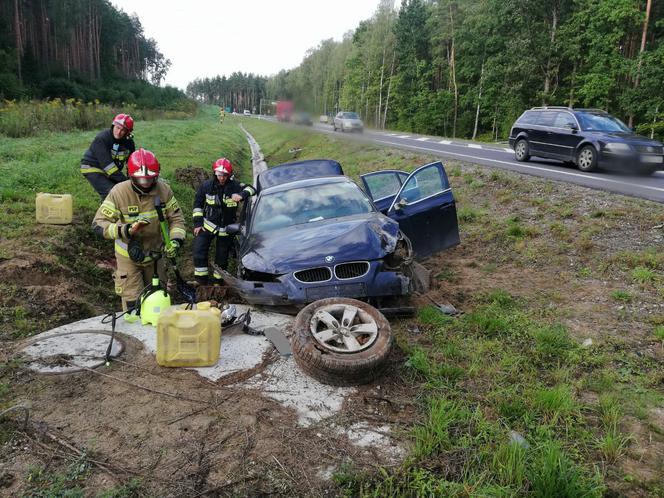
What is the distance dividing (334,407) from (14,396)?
2.22m

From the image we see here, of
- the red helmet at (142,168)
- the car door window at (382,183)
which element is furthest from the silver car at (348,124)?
the red helmet at (142,168)

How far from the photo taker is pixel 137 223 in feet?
14.8

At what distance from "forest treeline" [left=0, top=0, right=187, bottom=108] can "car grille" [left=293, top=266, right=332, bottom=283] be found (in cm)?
2929

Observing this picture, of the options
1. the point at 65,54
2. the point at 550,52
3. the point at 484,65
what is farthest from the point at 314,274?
the point at 65,54

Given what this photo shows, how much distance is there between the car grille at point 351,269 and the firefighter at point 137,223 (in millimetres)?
1697

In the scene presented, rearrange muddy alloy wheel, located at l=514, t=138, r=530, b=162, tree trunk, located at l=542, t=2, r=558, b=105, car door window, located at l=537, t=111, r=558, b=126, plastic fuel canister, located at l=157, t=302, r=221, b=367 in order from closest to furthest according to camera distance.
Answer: plastic fuel canister, located at l=157, t=302, r=221, b=367, car door window, located at l=537, t=111, r=558, b=126, muddy alloy wheel, located at l=514, t=138, r=530, b=162, tree trunk, located at l=542, t=2, r=558, b=105

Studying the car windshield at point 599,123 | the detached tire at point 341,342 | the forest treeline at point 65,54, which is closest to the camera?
the detached tire at point 341,342

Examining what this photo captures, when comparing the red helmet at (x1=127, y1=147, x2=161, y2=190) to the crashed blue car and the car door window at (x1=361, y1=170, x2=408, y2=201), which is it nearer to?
the crashed blue car

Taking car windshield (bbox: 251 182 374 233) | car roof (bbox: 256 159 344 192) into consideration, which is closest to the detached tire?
car windshield (bbox: 251 182 374 233)

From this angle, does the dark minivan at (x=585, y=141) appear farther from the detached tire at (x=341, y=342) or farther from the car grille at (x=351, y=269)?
the detached tire at (x=341, y=342)

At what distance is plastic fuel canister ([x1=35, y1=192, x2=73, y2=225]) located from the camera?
6.89 meters

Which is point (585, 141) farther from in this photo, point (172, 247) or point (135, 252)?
point (135, 252)

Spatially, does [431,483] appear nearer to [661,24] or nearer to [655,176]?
[655,176]

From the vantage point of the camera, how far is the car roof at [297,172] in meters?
8.27
